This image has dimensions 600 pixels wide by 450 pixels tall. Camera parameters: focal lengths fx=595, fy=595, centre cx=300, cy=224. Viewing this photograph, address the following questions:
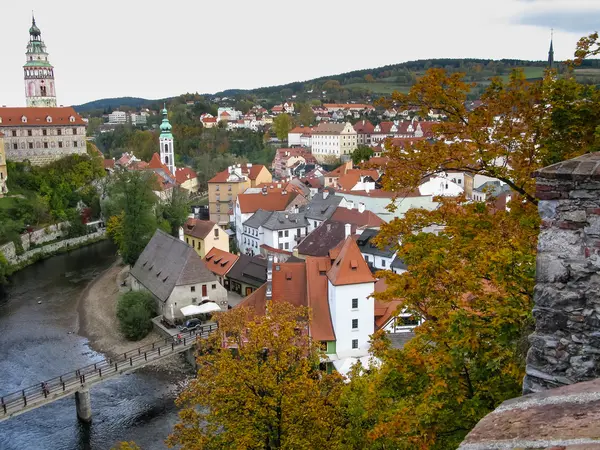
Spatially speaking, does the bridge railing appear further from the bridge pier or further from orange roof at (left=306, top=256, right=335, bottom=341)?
orange roof at (left=306, top=256, right=335, bottom=341)

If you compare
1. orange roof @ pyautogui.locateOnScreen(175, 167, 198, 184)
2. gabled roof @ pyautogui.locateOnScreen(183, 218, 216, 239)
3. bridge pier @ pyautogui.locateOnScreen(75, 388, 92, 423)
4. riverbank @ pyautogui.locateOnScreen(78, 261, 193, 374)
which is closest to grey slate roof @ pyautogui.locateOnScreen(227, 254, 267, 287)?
gabled roof @ pyautogui.locateOnScreen(183, 218, 216, 239)

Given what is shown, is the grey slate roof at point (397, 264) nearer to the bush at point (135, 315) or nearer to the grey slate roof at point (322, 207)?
the grey slate roof at point (322, 207)

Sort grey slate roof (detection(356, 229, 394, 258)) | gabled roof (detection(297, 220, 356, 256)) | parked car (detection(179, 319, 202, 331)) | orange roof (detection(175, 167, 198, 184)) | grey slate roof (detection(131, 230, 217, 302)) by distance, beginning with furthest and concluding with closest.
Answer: orange roof (detection(175, 167, 198, 184)) < gabled roof (detection(297, 220, 356, 256)) < grey slate roof (detection(356, 229, 394, 258)) < grey slate roof (detection(131, 230, 217, 302)) < parked car (detection(179, 319, 202, 331))

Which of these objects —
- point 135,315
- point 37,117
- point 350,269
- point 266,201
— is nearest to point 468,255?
point 350,269

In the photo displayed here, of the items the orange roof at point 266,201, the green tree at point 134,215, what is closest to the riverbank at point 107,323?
the green tree at point 134,215

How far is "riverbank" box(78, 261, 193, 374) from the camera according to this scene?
1086 inches

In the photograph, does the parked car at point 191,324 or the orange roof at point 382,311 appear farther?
the parked car at point 191,324

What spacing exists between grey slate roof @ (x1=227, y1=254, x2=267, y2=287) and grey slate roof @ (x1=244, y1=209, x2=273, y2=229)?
7.75 meters

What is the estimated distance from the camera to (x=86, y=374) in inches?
921

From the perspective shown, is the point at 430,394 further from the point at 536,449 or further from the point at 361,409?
the point at 361,409

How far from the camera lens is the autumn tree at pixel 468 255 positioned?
7117 millimetres

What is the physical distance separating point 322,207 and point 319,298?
72.3 ft

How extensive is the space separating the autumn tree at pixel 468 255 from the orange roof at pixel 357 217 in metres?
31.2

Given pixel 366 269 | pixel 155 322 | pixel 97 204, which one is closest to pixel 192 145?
pixel 97 204
